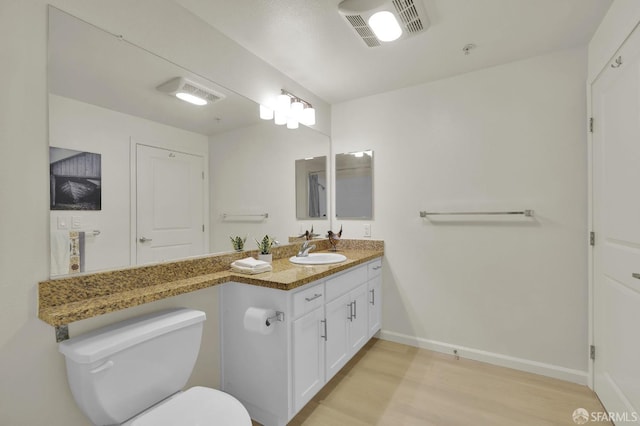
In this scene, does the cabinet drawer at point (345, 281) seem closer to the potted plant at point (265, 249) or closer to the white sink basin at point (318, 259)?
the white sink basin at point (318, 259)

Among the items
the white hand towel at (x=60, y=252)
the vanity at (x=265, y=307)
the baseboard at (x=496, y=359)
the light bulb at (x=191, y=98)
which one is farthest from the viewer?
the baseboard at (x=496, y=359)

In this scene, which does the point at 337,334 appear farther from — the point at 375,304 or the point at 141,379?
the point at 141,379

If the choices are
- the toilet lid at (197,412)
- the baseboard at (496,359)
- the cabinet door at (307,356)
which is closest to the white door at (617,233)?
the baseboard at (496,359)

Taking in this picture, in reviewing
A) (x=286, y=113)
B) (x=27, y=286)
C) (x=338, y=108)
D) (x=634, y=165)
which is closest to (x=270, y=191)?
(x=286, y=113)

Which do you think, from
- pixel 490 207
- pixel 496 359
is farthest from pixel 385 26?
pixel 496 359

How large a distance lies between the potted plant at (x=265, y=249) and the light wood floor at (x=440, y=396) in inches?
38.4

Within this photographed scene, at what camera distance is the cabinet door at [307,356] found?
1562 mm

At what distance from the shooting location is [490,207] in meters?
2.26

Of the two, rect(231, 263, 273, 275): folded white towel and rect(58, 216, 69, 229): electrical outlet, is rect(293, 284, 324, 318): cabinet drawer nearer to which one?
rect(231, 263, 273, 275): folded white towel

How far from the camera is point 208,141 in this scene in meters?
1.79

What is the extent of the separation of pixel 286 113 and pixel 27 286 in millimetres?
1890

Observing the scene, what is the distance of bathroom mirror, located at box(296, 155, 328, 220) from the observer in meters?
2.67

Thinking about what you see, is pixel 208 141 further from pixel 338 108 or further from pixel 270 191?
pixel 338 108

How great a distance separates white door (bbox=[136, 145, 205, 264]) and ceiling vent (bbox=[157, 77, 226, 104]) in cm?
35
